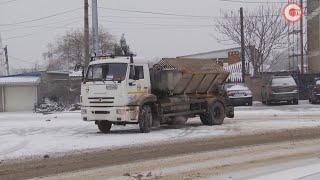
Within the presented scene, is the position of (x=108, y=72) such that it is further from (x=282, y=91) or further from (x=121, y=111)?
(x=282, y=91)

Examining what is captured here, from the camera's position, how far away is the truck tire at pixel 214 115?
79.6ft

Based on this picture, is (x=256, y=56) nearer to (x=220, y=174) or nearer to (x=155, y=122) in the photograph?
(x=155, y=122)

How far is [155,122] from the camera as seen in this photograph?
73.2ft

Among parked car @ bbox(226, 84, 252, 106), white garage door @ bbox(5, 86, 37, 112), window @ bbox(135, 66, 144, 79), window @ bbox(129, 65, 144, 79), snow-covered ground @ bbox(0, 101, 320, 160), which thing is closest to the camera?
snow-covered ground @ bbox(0, 101, 320, 160)

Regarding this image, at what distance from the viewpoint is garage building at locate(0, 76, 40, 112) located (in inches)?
2096

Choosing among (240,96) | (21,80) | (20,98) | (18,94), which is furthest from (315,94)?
(18,94)

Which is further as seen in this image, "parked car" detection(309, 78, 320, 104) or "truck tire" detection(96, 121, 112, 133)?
"parked car" detection(309, 78, 320, 104)

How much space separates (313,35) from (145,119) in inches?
1651

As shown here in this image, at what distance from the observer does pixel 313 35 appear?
6019cm

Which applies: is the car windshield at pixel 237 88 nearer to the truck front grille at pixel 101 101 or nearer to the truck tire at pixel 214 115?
the truck tire at pixel 214 115

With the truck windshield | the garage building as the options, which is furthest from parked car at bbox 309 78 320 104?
the garage building

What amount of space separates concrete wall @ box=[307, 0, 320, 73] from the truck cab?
132 feet

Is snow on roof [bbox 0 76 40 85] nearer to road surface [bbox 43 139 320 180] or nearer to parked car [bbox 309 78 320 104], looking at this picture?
parked car [bbox 309 78 320 104]

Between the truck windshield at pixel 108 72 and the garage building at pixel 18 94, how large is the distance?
32.3 meters
